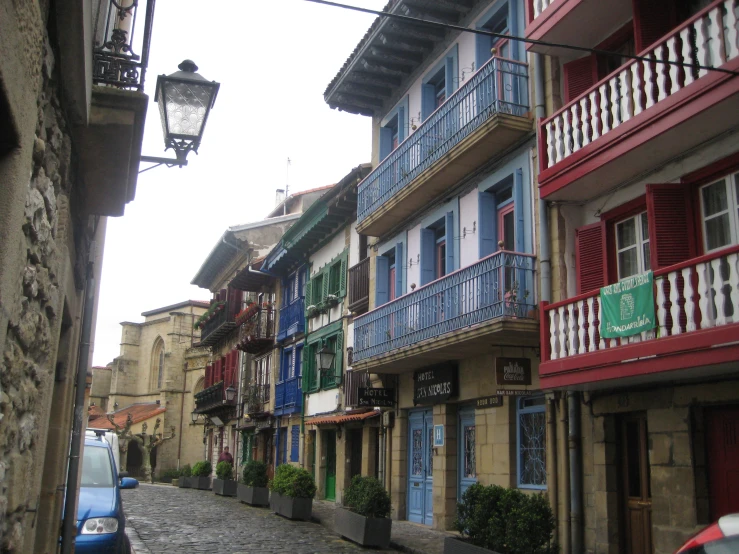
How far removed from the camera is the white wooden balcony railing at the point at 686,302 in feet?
28.0

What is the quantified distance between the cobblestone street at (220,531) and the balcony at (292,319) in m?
6.76

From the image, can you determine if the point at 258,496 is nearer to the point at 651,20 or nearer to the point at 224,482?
the point at 224,482

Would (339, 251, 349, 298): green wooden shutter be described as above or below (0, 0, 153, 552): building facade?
above

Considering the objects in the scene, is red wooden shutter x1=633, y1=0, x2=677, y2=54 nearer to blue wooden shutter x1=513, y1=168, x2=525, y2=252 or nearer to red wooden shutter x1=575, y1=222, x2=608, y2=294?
red wooden shutter x1=575, y1=222, x2=608, y2=294

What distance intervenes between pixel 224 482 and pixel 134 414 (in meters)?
27.5

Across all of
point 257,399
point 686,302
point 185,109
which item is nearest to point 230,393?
point 257,399

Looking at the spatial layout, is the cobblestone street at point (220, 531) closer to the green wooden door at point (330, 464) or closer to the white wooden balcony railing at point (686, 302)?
the green wooden door at point (330, 464)

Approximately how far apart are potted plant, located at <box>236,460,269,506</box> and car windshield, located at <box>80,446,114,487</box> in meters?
12.4

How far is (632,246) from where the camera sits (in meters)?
11.4

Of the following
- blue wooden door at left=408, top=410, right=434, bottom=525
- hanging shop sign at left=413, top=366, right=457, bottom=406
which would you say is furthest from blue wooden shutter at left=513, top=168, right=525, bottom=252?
blue wooden door at left=408, top=410, right=434, bottom=525

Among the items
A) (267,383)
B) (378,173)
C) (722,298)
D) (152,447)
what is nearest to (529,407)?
(722,298)

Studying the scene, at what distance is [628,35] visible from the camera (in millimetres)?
11773

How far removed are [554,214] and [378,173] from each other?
21.9 feet

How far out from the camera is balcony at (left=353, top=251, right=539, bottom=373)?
12688mm
